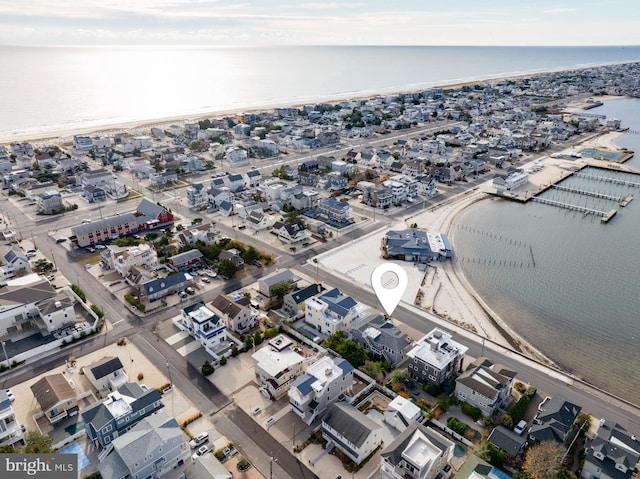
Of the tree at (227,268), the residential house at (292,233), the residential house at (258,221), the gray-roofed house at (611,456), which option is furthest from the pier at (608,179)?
the tree at (227,268)

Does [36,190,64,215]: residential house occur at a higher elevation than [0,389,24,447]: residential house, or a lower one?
higher

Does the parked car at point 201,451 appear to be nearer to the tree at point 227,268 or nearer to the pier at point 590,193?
the tree at point 227,268

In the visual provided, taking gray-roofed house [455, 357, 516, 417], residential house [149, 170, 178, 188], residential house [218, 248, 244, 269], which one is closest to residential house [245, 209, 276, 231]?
residential house [218, 248, 244, 269]

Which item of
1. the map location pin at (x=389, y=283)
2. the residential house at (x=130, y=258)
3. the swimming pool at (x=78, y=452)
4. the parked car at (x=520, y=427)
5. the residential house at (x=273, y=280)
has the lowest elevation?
the parked car at (x=520, y=427)

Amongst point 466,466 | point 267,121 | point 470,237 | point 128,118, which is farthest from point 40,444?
point 128,118

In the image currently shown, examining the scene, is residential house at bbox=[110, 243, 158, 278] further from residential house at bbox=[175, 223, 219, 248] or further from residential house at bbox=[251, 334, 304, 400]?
residential house at bbox=[251, 334, 304, 400]

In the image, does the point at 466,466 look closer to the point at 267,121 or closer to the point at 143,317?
the point at 143,317
